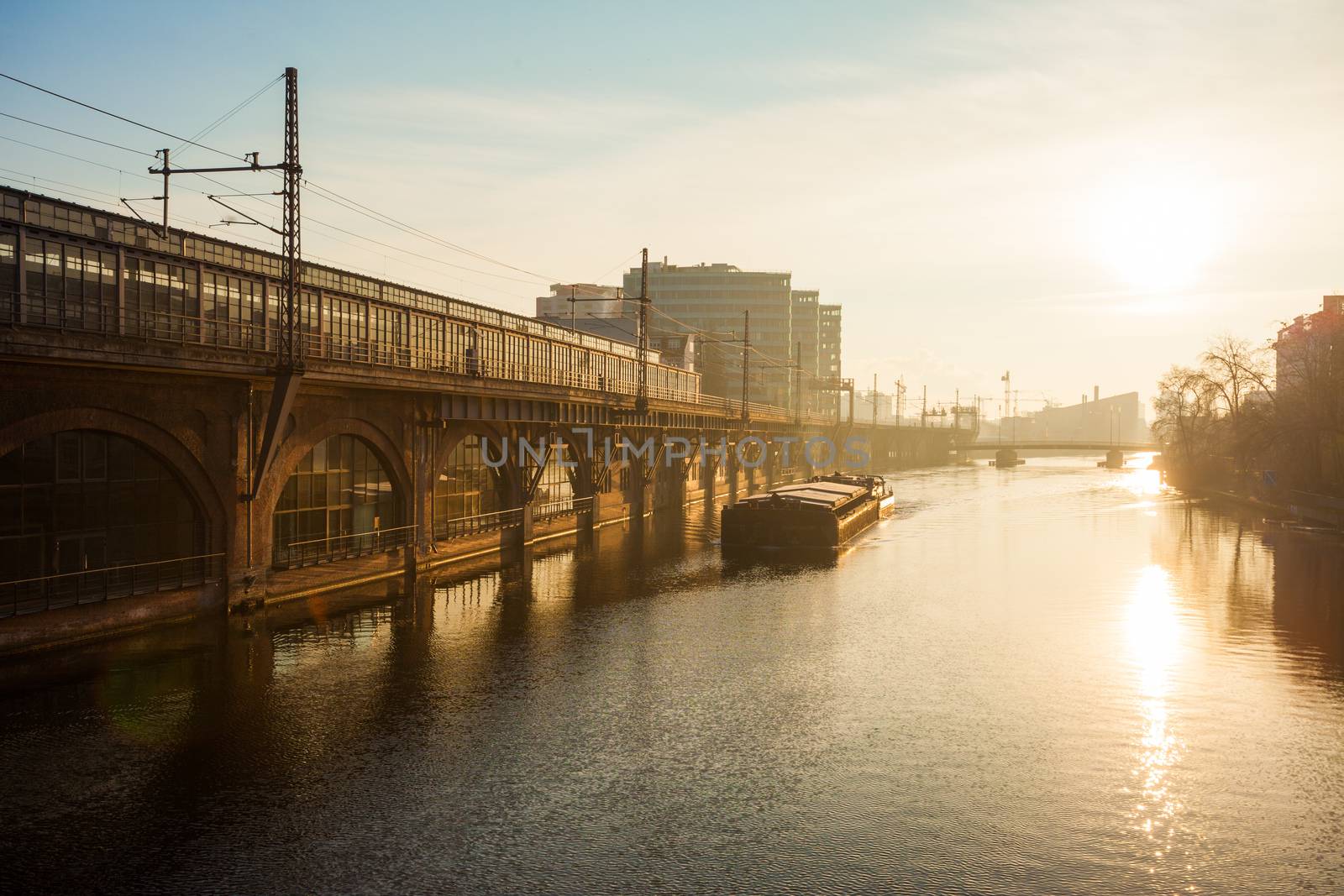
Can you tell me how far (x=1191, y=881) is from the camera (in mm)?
15570

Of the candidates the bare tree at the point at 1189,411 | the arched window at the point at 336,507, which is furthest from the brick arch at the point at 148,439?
the bare tree at the point at 1189,411

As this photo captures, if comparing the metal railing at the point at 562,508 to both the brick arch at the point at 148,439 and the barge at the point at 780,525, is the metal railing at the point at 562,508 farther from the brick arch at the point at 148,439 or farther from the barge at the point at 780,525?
the brick arch at the point at 148,439

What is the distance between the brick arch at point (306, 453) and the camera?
35.1 m

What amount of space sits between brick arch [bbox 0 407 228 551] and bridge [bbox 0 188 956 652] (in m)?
0.06

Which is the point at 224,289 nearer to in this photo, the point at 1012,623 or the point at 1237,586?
the point at 1012,623

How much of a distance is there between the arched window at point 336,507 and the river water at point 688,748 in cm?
308

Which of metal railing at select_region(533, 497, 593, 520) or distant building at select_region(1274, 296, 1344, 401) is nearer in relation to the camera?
metal railing at select_region(533, 497, 593, 520)

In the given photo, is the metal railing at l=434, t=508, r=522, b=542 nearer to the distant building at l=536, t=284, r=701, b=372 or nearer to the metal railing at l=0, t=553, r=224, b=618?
the metal railing at l=0, t=553, r=224, b=618

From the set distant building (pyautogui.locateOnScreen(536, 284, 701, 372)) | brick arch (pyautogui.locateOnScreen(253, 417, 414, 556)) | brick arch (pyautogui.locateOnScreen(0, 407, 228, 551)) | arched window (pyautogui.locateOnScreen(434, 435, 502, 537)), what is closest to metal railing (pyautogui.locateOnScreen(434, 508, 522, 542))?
arched window (pyautogui.locateOnScreen(434, 435, 502, 537))

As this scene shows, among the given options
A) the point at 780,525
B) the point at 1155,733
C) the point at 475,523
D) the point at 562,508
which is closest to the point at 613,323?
the point at 562,508

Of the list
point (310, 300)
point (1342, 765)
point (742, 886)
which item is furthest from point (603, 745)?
point (310, 300)

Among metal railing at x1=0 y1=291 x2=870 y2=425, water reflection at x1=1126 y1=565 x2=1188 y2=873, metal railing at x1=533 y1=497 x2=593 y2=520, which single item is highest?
metal railing at x1=0 y1=291 x2=870 y2=425

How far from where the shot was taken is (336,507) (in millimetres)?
40688

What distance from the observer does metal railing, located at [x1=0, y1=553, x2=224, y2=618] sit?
27.4m
